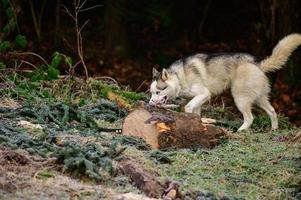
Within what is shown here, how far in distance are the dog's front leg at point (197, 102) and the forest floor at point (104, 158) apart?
0.62 meters

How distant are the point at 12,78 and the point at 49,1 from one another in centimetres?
971

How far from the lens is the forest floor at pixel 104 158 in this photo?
5.94m

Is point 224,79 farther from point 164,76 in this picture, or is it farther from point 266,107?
point 164,76

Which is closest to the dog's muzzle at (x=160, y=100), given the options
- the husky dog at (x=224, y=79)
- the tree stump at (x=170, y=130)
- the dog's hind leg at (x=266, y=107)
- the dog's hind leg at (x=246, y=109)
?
the husky dog at (x=224, y=79)

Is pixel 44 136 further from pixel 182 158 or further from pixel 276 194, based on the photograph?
pixel 276 194

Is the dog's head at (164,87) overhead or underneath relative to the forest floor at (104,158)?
underneath

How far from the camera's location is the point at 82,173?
20.4ft

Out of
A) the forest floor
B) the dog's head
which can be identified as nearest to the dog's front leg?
the dog's head

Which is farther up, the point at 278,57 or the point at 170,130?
the point at 278,57

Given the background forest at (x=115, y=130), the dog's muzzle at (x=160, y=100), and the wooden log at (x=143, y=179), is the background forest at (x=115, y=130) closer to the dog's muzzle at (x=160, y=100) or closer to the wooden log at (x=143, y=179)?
the wooden log at (x=143, y=179)

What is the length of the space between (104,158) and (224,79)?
4111mm

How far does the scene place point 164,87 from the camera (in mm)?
9938

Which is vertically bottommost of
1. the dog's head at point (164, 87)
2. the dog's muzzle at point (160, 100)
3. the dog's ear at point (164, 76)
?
the dog's muzzle at point (160, 100)

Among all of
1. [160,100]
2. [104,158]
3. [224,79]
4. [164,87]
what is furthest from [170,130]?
[224,79]
